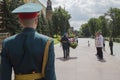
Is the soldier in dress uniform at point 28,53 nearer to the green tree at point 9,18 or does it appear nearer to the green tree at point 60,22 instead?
the green tree at point 9,18

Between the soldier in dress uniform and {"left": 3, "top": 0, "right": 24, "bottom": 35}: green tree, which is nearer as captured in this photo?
the soldier in dress uniform

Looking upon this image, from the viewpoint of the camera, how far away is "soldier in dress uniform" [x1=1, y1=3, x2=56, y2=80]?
424 cm

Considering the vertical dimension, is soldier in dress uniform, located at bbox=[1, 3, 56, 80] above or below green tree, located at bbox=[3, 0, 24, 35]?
below

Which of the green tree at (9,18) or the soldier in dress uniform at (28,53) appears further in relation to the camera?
the green tree at (9,18)

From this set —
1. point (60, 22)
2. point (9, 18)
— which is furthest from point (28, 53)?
point (60, 22)

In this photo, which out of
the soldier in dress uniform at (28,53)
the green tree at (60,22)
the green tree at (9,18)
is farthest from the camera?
the green tree at (60,22)

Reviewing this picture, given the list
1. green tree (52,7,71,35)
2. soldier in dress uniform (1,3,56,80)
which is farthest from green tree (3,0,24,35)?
green tree (52,7,71,35)

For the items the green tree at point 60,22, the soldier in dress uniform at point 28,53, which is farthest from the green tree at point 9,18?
the green tree at point 60,22

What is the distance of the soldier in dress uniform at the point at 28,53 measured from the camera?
4.24 metres

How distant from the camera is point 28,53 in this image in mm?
Result: 4238

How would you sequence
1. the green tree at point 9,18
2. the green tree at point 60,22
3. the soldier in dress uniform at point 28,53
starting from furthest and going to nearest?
the green tree at point 60,22 < the green tree at point 9,18 < the soldier in dress uniform at point 28,53

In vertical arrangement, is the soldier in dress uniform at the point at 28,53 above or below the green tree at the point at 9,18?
below

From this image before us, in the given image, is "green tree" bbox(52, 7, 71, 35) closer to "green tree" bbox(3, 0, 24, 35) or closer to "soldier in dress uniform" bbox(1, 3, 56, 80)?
"green tree" bbox(3, 0, 24, 35)

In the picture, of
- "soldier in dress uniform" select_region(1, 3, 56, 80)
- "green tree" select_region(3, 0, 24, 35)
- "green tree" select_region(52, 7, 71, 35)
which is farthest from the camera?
"green tree" select_region(52, 7, 71, 35)
